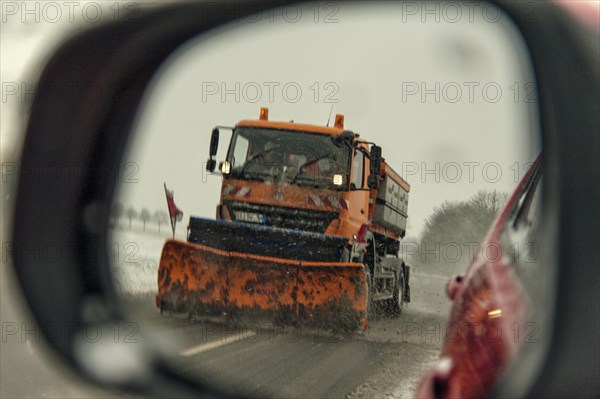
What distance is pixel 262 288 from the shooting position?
24.0ft

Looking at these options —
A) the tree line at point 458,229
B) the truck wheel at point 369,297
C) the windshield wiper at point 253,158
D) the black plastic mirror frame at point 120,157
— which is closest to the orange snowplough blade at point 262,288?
the truck wheel at point 369,297

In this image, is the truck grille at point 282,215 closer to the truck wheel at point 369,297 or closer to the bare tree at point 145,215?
the truck wheel at point 369,297

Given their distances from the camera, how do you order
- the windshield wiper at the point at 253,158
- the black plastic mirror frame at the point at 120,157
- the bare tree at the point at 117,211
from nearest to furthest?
the black plastic mirror frame at the point at 120,157
the bare tree at the point at 117,211
the windshield wiper at the point at 253,158

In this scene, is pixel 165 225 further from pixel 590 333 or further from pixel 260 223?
pixel 590 333

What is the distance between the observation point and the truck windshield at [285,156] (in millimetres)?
7441

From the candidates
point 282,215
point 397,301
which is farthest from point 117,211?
point 397,301

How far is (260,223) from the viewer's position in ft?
27.5

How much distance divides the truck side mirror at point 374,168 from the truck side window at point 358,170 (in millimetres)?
94

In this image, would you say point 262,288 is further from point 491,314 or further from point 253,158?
point 491,314

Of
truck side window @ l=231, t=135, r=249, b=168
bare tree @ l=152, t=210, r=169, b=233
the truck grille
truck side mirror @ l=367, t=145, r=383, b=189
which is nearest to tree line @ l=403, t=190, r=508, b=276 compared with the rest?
bare tree @ l=152, t=210, r=169, b=233

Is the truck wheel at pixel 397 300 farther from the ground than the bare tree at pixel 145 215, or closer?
closer

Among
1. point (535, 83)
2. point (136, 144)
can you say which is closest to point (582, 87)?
point (535, 83)

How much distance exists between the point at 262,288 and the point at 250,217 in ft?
4.30

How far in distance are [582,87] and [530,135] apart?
0.38 m
